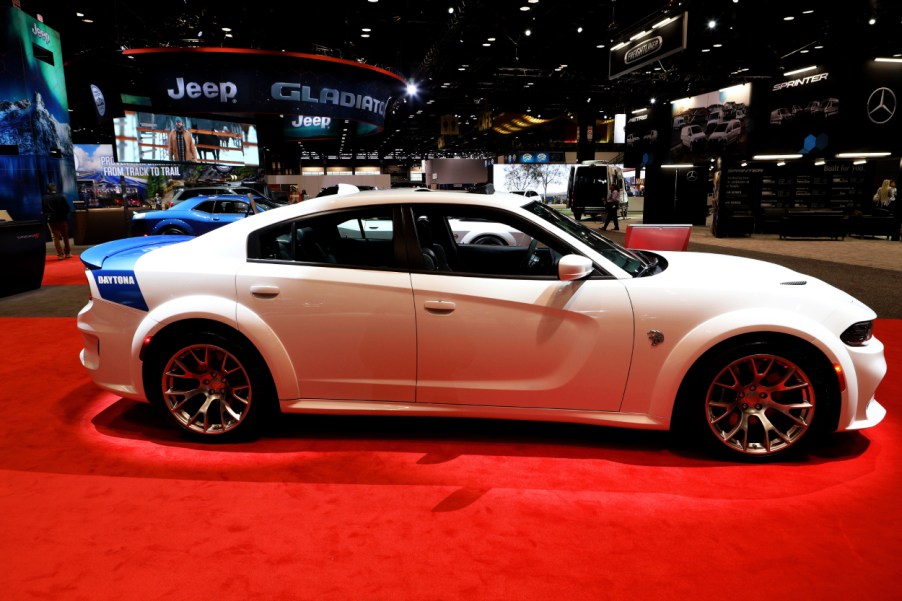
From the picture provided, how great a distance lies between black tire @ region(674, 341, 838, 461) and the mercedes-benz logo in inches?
696

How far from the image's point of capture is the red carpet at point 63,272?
977 cm

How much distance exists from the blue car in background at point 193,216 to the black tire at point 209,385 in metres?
9.45

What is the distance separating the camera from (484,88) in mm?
28172

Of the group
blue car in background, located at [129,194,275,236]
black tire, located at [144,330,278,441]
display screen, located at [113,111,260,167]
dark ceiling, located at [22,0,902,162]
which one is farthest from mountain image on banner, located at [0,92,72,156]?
black tire, located at [144,330,278,441]

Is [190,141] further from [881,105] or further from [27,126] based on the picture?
[881,105]

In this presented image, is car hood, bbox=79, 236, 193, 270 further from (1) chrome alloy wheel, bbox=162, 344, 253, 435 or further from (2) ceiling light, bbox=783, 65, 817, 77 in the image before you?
(2) ceiling light, bbox=783, 65, 817, 77

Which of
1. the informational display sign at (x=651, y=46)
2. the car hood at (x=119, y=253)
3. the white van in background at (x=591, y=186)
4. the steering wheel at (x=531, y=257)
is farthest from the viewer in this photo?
the white van in background at (x=591, y=186)

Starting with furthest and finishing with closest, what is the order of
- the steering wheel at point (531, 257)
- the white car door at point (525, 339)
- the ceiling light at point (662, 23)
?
the ceiling light at point (662, 23)
the steering wheel at point (531, 257)
the white car door at point (525, 339)

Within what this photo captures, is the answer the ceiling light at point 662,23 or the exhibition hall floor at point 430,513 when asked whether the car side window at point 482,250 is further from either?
the ceiling light at point 662,23

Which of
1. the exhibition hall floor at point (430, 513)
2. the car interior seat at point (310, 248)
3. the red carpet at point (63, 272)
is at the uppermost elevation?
the car interior seat at point (310, 248)

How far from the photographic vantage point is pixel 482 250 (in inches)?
167

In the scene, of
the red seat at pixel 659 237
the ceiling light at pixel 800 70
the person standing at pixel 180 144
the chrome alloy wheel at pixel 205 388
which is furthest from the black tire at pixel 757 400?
the person standing at pixel 180 144

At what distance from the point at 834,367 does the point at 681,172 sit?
23.2m

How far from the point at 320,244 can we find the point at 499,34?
58.4 feet
